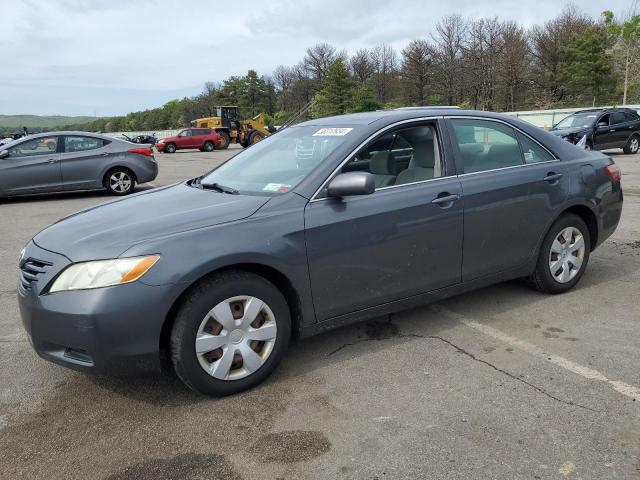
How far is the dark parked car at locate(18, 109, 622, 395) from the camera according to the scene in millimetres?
2898

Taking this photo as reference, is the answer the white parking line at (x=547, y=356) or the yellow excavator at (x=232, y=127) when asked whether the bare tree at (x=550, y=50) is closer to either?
the yellow excavator at (x=232, y=127)

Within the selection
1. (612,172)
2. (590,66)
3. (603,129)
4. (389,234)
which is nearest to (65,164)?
(389,234)

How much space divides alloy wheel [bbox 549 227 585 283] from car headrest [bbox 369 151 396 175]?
1.62 m

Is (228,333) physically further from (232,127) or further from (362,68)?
Answer: (362,68)

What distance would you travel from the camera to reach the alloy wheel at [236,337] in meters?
3.02

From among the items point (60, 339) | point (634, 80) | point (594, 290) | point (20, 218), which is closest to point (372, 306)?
point (60, 339)

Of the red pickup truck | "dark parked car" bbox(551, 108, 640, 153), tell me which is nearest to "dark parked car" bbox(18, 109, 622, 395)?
"dark parked car" bbox(551, 108, 640, 153)

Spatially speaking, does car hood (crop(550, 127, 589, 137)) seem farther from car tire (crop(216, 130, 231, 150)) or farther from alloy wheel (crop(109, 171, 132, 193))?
car tire (crop(216, 130, 231, 150))

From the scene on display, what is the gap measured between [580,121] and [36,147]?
16.6 metres

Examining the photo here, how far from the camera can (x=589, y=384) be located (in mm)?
3180

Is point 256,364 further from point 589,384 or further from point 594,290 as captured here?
point 594,290

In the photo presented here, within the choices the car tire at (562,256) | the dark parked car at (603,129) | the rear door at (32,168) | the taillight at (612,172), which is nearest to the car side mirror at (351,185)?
the car tire at (562,256)

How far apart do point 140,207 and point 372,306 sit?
1616 millimetres

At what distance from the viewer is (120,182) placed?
12.1 metres
